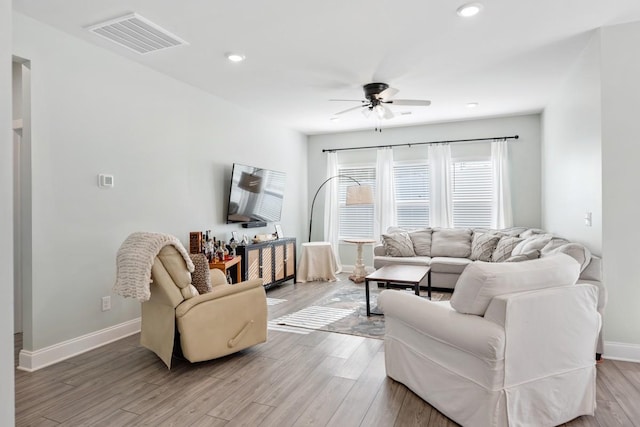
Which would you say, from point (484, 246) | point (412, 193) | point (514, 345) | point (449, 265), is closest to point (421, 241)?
point (449, 265)

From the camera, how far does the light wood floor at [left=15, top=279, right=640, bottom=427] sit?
2182 millimetres

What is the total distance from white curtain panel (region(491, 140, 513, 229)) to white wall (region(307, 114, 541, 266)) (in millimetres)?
134

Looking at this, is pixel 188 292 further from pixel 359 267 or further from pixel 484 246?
pixel 484 246

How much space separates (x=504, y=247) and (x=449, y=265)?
2.51ft

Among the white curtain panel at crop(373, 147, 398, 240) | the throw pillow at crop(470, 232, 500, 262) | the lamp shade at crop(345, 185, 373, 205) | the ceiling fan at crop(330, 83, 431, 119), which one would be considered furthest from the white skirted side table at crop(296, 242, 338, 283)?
the ceiling fan at crop(330, 83, 431, 119)

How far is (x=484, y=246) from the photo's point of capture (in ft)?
17.9

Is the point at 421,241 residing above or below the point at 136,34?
below

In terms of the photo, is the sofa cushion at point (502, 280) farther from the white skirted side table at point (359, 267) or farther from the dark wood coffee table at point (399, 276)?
the white skirted side table at point (359, 267)

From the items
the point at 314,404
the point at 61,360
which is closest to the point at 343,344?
the point at 314,404

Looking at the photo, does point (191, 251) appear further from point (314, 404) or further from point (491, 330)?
point (491, 330)

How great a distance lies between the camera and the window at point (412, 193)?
21.9 feet

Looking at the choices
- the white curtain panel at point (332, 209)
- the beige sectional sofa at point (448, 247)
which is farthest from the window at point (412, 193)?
the white curtain panel at point (332, 209)

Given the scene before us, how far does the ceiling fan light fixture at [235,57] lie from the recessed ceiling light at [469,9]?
6.44ft

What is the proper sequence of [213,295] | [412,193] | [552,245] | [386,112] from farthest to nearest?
[412,193] < [386,112] < [552,245] < [213,295]
